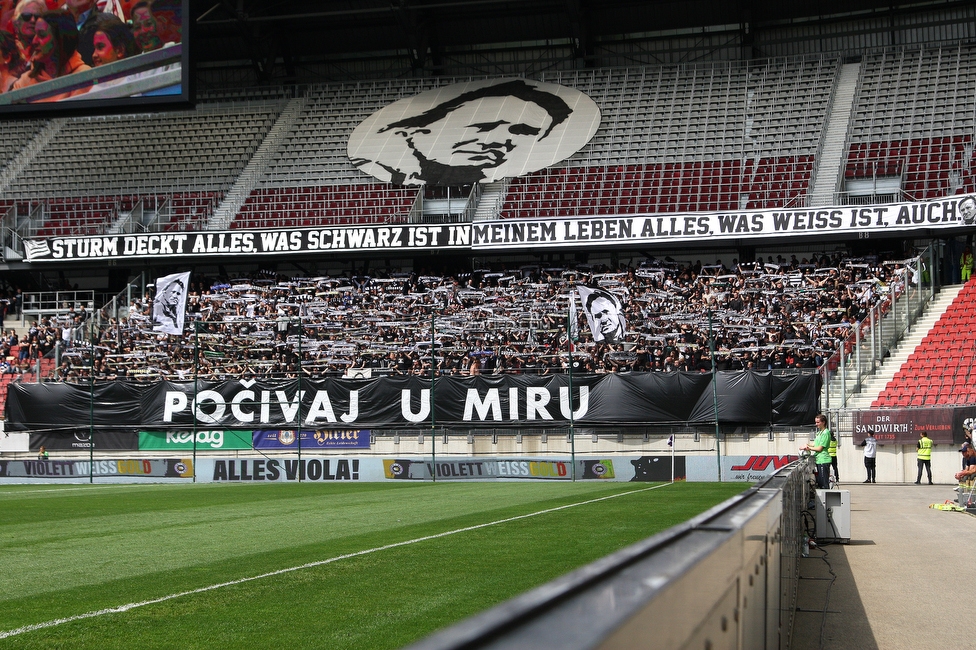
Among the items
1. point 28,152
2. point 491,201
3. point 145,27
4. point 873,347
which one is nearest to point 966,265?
point 873,347

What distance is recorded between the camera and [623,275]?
39.0 metres

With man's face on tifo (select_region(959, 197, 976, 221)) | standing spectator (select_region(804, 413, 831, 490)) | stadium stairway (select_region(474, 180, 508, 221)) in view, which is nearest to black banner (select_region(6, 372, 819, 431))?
man's face on tifo (select_region(959, 197, 976, 221))

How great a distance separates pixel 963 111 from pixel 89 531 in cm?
3886

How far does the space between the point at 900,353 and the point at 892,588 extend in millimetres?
24228

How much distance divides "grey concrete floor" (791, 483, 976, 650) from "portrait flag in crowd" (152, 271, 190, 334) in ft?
72.4

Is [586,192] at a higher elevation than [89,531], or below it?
higher

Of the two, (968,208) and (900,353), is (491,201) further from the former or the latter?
(968,208)

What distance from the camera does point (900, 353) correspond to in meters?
32.8

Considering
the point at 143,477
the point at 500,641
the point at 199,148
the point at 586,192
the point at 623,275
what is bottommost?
the point at 143,477

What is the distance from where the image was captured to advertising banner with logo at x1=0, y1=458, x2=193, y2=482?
30.2 metres

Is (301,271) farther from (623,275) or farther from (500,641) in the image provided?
(500,641)

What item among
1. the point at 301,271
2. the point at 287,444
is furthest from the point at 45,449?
the point at 301,271

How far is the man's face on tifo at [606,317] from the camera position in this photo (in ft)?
99.9

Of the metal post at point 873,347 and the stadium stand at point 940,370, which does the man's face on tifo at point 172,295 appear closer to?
the stadium stand at point 940,370
